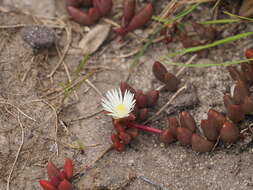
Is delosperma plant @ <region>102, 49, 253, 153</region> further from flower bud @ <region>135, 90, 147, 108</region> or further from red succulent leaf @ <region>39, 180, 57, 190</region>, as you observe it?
red succulent leaf @ <region>39, 180, 57, 190</region>

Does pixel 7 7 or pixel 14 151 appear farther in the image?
pixel 7 7

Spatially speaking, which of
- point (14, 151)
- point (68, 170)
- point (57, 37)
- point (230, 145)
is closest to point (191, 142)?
point (230, 145)

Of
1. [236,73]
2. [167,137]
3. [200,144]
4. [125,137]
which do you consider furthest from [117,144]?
[236,73]

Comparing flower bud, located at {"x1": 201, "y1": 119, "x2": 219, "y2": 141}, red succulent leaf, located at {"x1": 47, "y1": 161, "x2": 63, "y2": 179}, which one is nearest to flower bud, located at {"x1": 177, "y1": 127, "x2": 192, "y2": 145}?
flower bud, located at {"x1": 201, "y1": 119, "x2": 219, "y2": 141}

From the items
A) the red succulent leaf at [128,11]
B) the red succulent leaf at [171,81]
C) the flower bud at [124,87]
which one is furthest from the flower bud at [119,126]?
the red succulent leaf at [128,11]

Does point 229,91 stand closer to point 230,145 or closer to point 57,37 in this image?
point 230,145

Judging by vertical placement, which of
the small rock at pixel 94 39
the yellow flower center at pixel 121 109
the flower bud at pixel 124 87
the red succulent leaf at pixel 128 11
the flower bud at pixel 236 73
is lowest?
the flower bud at pixel 236 73

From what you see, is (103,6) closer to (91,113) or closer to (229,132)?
(91,113)

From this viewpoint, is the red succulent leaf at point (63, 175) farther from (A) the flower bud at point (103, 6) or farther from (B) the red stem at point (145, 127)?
(A) the flower bud at point (103, 6)

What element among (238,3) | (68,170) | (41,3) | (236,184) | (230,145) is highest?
(41,3)
